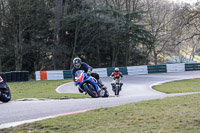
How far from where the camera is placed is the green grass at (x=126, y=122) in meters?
5.92

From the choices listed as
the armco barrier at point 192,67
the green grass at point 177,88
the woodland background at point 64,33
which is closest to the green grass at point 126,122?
the green grass at point 177,88

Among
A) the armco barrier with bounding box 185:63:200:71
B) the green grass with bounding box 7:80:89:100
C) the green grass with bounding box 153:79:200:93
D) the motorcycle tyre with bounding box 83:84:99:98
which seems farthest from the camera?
the armco barrier with bounding box 185:63:200:71

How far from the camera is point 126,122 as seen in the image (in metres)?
6.56

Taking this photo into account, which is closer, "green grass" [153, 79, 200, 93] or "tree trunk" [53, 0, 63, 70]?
"green grass" [153, 79, 200, 93]

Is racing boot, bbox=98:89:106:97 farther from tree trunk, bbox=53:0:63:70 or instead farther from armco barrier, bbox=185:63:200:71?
tree trunk, bbox=53:0:63:70

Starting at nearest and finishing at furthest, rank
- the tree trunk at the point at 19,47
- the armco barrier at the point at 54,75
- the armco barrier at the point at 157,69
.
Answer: the armco barrier at the point at 54,75 → the armco barrier at the point at 157,69 → the tree trunk at the point at 19,47

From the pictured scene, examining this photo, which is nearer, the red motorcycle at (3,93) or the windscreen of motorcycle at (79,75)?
the red motorcycle at (3,93)

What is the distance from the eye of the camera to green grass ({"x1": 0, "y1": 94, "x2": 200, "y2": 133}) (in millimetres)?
5924

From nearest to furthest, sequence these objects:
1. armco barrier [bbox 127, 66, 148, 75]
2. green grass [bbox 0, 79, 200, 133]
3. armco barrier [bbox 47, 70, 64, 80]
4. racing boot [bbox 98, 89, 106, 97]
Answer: green grass [bbox 0, 79, 200, 133]
racing boot [bbox 98, 89, 106, 97]
armco barrier [bbox 47, 70, 64, 80]
armco barrier [bbox 127, 66, 148, 75]

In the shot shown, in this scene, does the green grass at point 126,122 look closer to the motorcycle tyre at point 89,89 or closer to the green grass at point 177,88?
the motorcycle tyre at point 89,89

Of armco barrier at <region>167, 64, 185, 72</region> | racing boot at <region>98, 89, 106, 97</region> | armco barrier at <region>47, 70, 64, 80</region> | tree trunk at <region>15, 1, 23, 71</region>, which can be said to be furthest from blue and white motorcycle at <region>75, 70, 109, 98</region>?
tree trunk at <region>15, 1, 23, 71</region>

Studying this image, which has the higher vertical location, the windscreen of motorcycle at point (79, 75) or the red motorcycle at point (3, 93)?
the windscreen of motorcycle at point (79, 75)

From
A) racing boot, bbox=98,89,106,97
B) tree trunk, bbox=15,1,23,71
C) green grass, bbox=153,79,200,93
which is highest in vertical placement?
tree trunk, bbox=15,1,23,71

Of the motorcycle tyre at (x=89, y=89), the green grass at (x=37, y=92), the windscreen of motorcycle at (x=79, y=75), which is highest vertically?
the windscreen of motorcycle at (x=79, y=75)
